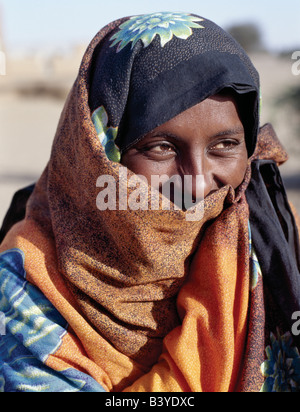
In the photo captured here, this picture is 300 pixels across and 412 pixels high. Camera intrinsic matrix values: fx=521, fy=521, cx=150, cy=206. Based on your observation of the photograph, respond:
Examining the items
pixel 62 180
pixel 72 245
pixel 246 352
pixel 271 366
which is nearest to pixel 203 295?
pixel 246 352

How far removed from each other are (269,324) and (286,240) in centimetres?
34

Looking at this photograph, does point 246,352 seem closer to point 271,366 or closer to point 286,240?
point 271,366

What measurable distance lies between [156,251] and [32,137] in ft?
42.6

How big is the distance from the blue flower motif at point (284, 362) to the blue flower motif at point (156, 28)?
42.7 inches

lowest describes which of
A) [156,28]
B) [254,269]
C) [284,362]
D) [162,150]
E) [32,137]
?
[32,137]

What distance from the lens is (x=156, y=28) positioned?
1758mm

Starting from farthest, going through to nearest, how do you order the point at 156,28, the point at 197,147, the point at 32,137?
the point at 32,137, the point at 156,28, the point at 197,147

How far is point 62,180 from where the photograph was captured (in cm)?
189

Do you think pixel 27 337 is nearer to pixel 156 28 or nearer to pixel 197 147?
pixel 197 147

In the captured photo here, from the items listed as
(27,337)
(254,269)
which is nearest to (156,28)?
(254,269)

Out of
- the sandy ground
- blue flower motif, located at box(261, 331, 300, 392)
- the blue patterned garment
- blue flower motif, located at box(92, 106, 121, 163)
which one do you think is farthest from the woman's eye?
the sandy ground

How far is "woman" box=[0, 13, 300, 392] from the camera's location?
1.66 m

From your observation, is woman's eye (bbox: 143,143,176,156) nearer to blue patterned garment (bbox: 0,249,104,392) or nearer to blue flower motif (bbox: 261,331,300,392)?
blue patterned garment (bbox: 0,249,104,392)

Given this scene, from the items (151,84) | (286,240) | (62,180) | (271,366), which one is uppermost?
(151,84)
